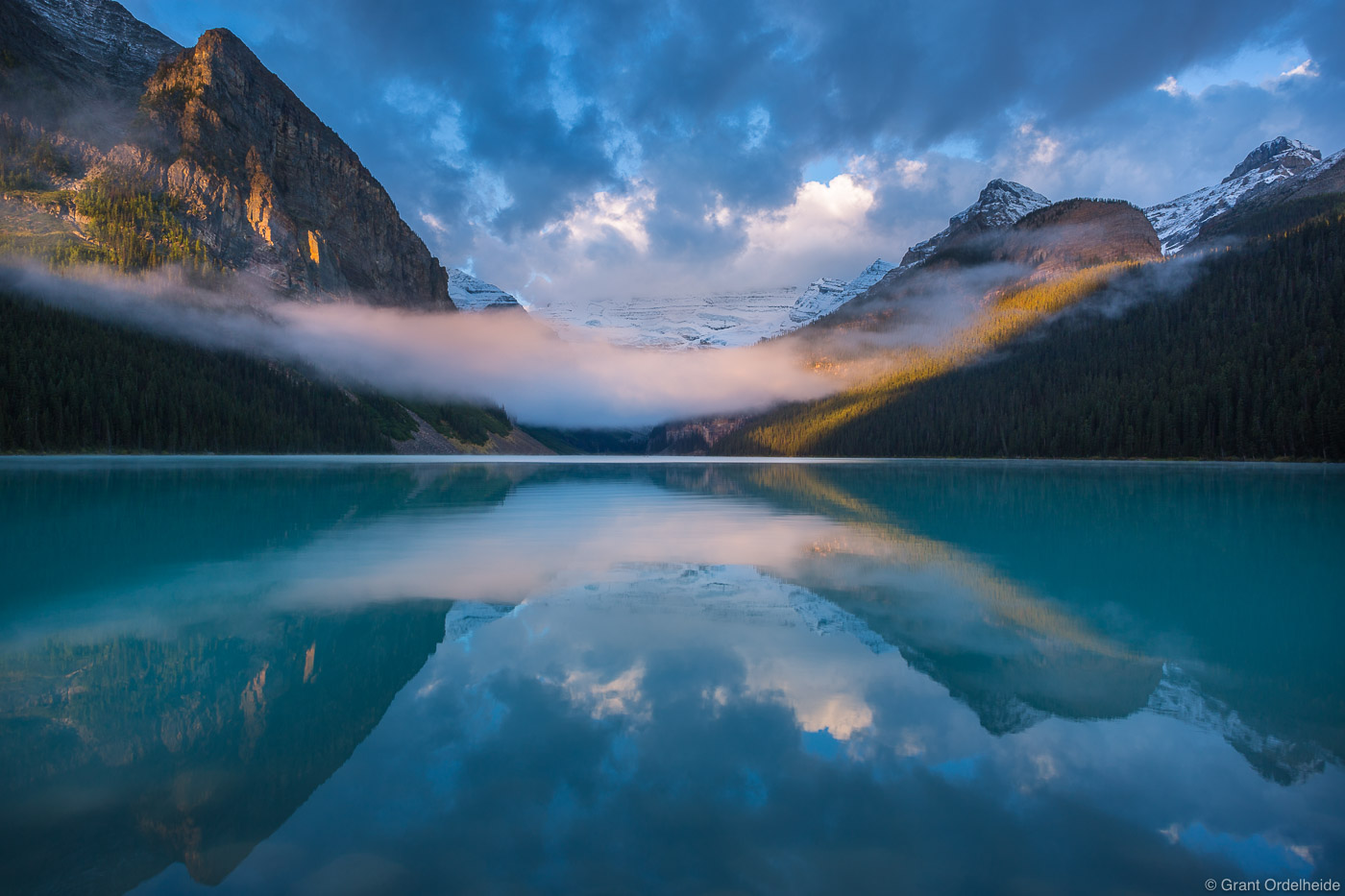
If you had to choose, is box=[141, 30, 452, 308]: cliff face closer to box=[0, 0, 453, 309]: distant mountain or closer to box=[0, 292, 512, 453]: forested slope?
box=[0, 0, 453, 309]: distant mountain

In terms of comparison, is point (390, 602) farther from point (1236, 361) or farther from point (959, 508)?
point (1236, 361)

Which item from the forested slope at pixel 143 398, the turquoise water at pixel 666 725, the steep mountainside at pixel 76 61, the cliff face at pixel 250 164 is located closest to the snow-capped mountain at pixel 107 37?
the steep mountainside at pixel 76 61

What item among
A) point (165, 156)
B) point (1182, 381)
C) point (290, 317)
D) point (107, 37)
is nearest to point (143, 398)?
point (290, 317)

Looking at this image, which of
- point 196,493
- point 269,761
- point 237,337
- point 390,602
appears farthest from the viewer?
point 237,337

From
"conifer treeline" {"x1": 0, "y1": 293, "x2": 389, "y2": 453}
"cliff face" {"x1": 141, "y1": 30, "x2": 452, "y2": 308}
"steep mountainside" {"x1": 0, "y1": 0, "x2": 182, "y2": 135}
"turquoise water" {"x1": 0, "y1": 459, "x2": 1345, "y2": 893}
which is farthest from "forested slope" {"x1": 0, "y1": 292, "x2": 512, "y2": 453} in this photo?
"turquoise water" {"x1": 0, "y1": 459, "x2": 1345, "y2": 893}

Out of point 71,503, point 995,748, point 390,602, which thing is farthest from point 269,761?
point 71,503

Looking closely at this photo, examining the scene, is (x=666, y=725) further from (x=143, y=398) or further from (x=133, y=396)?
(x=143, y=398)
